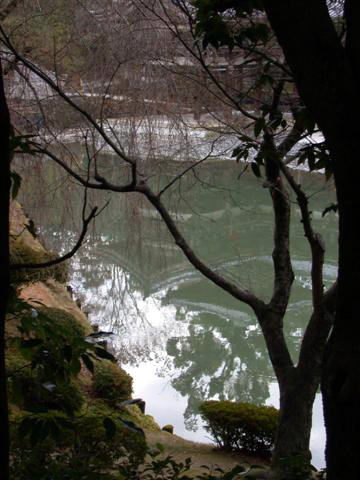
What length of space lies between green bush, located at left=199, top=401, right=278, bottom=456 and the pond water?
0.71 meters

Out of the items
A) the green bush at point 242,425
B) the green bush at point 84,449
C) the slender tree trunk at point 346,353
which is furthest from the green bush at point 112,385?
the slender tree trunk at point 346,353

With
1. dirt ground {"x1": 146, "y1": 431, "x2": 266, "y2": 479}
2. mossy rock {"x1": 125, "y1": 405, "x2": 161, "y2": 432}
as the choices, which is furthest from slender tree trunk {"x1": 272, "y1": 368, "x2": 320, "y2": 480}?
mossy rock {"x1": 125, "y1": 405, "x2": 161, "y2": 432}

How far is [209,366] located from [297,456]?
6.29 m

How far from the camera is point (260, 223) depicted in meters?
14.8

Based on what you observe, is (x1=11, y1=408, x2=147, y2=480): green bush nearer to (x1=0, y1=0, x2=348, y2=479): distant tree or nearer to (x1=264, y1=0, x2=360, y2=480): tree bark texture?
(x1=0, y1=0, x2=348, y2=479): distant tree

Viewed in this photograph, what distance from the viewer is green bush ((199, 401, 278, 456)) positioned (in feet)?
18.0

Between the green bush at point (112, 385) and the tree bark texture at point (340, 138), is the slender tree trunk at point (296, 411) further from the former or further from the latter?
the tree bark texture at point (340, 138)

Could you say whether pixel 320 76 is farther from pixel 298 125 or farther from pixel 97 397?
pixel 97 397

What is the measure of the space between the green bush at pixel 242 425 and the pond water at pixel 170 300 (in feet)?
2.35

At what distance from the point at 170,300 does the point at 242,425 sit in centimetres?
499

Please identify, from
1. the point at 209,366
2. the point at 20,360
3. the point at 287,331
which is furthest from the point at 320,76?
the point at 287,331

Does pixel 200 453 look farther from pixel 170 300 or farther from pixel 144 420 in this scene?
pixel 170 300

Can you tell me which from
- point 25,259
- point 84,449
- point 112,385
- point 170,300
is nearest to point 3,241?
point 84,449

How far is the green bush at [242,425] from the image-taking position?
5.48 m
